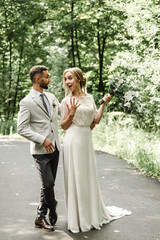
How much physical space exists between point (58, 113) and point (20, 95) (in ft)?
80.8

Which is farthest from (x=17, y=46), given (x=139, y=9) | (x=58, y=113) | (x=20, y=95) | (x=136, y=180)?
(x=58, y=113)

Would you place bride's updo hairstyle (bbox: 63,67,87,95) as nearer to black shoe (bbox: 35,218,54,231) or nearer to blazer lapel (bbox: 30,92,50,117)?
blazer lapel (bbox: 30,92,50,117)

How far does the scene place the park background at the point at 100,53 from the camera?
35.9 ft

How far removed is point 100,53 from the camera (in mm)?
24797

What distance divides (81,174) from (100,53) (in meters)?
21.0

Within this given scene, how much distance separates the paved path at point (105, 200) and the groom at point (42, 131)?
0.40m

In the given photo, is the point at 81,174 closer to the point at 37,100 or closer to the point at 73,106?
the point at 73,106

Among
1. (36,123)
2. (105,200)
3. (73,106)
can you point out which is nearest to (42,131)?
(36,123)

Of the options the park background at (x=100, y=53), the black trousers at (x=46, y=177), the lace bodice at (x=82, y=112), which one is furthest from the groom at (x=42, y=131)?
the park background at (x=100, y=53)

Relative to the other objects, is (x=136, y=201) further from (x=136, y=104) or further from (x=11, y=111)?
(x=11, y=111)

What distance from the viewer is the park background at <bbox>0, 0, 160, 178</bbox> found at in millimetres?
10938

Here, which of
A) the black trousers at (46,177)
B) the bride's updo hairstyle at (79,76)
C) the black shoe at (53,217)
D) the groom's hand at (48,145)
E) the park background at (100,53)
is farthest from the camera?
the park background at (100,53)

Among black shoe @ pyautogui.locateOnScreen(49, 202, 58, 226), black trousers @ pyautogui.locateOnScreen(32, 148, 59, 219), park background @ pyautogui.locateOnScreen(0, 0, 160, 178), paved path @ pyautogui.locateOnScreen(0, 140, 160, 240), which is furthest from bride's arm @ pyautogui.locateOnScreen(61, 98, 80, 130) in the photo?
park background @ pyautogui.locateOnScreen(0, 0, 160, 178)

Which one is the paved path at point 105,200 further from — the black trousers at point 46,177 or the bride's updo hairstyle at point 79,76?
the bride's updo hairstyle at point 79,76
